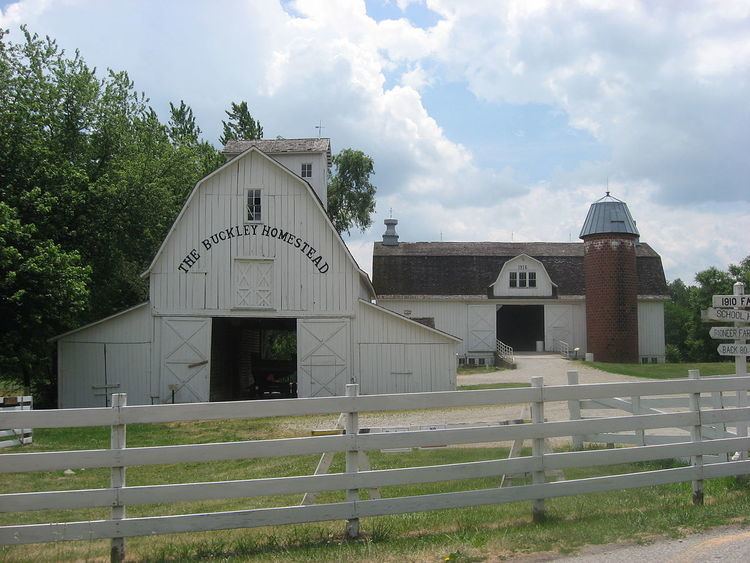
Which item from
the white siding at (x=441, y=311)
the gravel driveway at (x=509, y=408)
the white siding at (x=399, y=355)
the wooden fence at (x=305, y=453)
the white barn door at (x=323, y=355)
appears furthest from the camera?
the white siding at (x=441, y=311)

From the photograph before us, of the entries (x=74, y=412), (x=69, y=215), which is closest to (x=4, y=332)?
(x=69, y=215)

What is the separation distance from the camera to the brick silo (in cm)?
3688

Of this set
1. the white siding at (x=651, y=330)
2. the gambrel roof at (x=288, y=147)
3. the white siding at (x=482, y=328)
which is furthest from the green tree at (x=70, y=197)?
the white siding at (x=651, y=330)

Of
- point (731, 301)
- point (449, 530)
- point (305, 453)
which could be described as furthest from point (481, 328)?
point (305, 453)

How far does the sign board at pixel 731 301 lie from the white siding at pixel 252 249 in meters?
15.4

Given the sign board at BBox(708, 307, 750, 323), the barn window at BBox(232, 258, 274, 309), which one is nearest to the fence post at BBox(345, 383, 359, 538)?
the sign board at BBox(708, 307, 750, 323)

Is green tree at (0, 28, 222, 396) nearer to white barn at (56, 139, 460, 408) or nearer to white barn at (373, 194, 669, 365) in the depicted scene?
white barn at (56, 139, 460, 408)

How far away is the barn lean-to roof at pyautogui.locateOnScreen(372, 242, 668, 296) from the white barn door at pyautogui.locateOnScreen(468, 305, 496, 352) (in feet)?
3.58

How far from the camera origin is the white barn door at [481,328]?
4041 cm

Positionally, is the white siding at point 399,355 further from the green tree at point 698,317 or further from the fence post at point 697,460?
the green tree at point 698,317

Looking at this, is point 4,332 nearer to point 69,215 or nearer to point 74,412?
point 69,215

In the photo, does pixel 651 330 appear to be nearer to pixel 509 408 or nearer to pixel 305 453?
pixel 509 408

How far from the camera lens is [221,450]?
6160 millimetres

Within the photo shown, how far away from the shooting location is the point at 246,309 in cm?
2414
